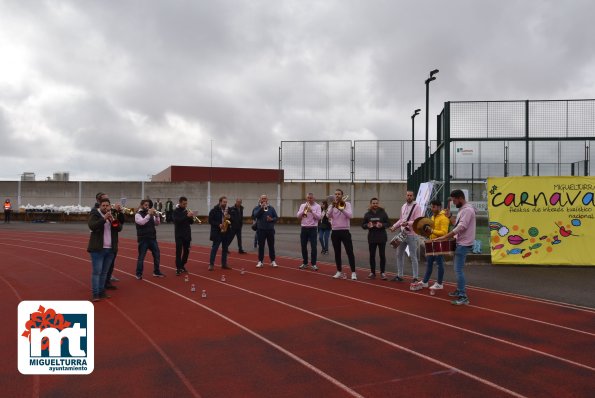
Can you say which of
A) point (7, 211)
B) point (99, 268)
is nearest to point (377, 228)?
point (99, 268)

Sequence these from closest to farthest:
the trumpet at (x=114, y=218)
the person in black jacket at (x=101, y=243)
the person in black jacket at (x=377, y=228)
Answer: the person in black jacket at (x=101, y=243)
the trumpet at (x=114, y=218)
the person in black jacket at (x=377, y=228)

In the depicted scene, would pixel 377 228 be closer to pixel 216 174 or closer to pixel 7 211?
pixel 7 211

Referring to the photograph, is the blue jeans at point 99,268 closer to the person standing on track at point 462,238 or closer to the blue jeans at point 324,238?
the person standing on track at point 462,238

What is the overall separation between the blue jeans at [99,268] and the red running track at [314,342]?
0.37 m

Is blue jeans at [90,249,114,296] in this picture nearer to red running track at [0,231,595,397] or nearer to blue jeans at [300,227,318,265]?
red running track at [0,231,595,397]

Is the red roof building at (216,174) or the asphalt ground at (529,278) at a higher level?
the red roof building at (216,174)

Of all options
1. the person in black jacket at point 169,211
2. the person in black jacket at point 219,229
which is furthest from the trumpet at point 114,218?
the person in black jacket at point 169,211

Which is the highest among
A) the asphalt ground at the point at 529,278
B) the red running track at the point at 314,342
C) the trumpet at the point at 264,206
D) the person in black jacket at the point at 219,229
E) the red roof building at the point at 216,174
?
the red roof building at the point at 216,174

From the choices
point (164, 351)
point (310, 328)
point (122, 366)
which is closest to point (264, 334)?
point (310, 328)

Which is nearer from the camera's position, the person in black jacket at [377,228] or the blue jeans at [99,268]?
the blue jeans at [99,268]

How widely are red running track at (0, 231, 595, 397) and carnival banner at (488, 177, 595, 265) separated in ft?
12.1

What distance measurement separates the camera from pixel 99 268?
25.7ft

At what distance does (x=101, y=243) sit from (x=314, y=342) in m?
4.12

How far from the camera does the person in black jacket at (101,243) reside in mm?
7768
